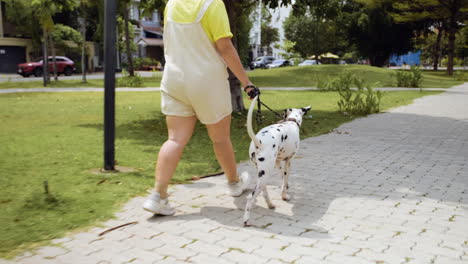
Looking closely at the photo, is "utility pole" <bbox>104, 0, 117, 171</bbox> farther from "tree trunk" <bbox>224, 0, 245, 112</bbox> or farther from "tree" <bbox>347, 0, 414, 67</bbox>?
"tree" <bbox>347, 0, 414, 67</bbox>

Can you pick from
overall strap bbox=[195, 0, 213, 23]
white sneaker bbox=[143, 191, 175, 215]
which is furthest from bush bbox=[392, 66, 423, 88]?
white sneaker bbox=[143, 191, 175, 215]

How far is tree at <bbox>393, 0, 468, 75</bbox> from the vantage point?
4122cm

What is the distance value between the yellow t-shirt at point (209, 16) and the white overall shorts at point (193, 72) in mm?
34

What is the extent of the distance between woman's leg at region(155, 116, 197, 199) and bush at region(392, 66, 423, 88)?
70.8 feet

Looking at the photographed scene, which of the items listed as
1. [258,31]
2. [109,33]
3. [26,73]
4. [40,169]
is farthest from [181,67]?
[258,31]

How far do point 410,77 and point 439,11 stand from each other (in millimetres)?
21620

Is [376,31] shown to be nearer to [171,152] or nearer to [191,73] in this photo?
[191,73]

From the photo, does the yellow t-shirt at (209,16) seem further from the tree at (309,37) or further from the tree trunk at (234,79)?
the tree at (309,37)

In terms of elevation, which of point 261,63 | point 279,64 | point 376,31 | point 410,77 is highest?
point 376,31

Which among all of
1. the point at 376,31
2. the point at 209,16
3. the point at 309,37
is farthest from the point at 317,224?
the point at 309,37

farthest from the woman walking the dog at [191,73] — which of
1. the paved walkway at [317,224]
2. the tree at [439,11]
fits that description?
the tree at [439,11]

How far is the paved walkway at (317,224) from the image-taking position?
11.4ft

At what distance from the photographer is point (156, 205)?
416 cm

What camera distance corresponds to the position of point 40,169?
615 cm
